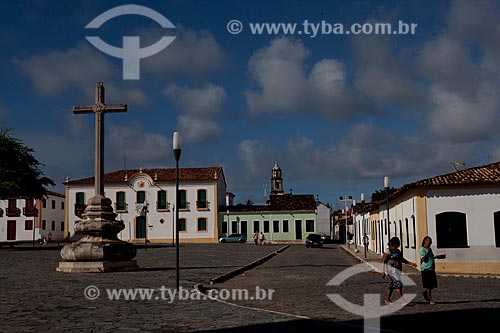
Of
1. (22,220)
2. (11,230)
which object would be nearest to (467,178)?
(22,220)

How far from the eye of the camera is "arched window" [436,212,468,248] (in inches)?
800

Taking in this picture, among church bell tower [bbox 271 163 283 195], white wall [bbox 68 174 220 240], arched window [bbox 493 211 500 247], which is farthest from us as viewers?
church bell tower [bbox 271 163 283 195]

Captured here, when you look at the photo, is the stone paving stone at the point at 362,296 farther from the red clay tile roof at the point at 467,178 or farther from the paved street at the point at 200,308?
the red clay tile roof at the point at 467,178

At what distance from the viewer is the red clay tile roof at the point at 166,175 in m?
62.0

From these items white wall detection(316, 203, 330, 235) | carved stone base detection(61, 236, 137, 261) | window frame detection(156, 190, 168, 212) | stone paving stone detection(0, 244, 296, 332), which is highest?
window frame detection(156, 190, 168, 212)

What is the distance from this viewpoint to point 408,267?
22.0 m

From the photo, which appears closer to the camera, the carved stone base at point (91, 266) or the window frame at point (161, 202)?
the carved stone base at point (91, 266)

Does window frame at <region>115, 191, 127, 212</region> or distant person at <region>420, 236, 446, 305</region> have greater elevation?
window frame at <region>115, 191, 127, 212</region>

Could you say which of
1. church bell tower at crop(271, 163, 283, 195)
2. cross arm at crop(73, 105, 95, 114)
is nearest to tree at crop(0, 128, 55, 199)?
cross arm at crop(73, 105, 95, 114)

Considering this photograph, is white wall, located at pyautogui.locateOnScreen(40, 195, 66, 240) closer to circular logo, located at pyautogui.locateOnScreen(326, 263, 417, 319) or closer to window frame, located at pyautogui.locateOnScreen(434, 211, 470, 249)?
window frame, located at pyautogui.locateOnScreen(434, 211, 470, 249)

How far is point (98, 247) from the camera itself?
656 inches

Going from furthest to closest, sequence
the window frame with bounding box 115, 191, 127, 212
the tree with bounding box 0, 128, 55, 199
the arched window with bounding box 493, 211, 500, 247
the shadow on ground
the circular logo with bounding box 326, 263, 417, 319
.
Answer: the window frame with bounding box 115, 191, 127, 212 < the tree with bounding box 0, 128, 55, 199 < the arched window with bounding box 493, 211, 500, 247 < the circular logo with bounding box 326, 263, 417, 319 < the shadow on ground

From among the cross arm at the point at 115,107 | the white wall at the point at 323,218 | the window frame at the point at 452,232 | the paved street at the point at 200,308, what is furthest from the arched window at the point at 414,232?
the white wall at the point at 323,218

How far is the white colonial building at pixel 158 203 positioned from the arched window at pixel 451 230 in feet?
137
